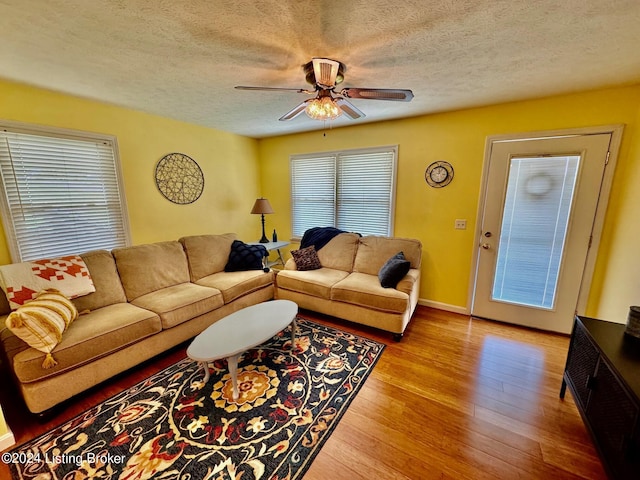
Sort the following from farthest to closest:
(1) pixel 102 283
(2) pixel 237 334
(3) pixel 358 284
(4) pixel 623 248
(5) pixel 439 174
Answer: (5) pixel 439 174, (3) pixel 358 284, (1) pixel 102 283, (4) pixel 623 248, (2) pixel 237 334

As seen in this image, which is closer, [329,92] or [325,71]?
[325,71]

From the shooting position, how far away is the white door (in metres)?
2.40

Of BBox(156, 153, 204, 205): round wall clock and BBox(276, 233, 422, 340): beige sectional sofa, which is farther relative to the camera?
BBox(156, 153, 204, 205): round wall clock

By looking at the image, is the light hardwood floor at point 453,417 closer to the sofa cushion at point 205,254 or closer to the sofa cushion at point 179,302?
the sofa cushion at point 179,302

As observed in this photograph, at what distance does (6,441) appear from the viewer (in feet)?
4.77

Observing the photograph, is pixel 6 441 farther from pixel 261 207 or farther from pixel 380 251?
pixel 380 251

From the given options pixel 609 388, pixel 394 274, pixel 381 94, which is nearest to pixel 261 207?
pixel 394 274

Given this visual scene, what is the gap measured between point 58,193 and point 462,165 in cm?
426

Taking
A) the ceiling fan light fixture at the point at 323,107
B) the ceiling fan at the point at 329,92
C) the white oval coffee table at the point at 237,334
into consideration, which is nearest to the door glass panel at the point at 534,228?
the ceiling fan at the point at 329,92

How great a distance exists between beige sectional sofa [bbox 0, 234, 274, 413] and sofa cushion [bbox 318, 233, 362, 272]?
776 millimetres

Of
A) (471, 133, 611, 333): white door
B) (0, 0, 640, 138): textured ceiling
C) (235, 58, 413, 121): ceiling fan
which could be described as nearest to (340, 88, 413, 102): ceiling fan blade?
(235, 58, 413, 121): ceiling fan

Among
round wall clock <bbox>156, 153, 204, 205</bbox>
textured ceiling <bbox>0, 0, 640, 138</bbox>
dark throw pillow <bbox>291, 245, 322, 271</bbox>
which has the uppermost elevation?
textured ceiling <bbox>0, 0, 640, 138</bbox>

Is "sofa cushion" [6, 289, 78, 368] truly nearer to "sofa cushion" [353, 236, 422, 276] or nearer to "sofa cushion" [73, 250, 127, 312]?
"sofa cushion" [73, 250, 127, 312]

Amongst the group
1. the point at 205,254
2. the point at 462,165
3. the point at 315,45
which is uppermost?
Answer: the point at 315,45
